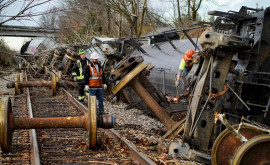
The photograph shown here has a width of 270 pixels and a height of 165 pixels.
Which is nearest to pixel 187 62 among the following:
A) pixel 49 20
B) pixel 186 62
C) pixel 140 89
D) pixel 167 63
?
pixel 186 62

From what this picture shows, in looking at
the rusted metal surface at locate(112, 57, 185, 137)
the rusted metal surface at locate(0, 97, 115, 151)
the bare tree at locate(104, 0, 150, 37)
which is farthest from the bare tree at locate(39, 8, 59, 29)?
the bare tree at locate(104, 0, 150, 37)

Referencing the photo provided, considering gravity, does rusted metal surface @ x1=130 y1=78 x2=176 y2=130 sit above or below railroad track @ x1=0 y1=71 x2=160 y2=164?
above

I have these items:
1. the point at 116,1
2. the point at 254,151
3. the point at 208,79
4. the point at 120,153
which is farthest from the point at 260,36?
the point at 116,1

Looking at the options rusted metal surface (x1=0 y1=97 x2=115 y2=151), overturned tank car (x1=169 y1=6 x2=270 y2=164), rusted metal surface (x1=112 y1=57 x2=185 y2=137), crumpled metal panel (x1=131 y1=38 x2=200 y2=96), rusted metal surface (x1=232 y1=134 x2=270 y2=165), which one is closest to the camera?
rusted metal surface (x1=232 y1=134 x2=270 y2=165)

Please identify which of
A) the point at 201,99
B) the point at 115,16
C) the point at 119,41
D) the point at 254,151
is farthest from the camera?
the point at 115,16

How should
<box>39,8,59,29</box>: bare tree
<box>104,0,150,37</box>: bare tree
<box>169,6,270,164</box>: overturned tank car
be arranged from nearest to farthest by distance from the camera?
<box>169,6,270,164</box>: overturned tank car, <box>39,8,59,29</box>: bare tree, <box>104,0,150,37</box>: bare tree

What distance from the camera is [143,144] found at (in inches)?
217

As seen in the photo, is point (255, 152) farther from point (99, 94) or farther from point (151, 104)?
point (99, 94)

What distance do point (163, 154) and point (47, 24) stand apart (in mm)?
3692

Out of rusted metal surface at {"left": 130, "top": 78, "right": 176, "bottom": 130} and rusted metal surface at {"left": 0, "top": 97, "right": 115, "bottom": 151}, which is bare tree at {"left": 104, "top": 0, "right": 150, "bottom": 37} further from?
rusted metal surface at {"left": 0, "top": 97, "right": 115, "bottom": 151}

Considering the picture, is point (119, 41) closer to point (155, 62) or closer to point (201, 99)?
point (155, 62)

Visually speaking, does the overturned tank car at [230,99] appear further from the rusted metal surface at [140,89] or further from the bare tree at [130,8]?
the bare tree at [130,8]

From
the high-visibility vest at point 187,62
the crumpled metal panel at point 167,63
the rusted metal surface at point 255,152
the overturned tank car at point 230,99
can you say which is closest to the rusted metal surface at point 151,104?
the high-visibility vest at point 187,62

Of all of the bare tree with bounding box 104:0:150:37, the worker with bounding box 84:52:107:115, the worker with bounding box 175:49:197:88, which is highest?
the bare tree with bounding box 104:0:150:37
